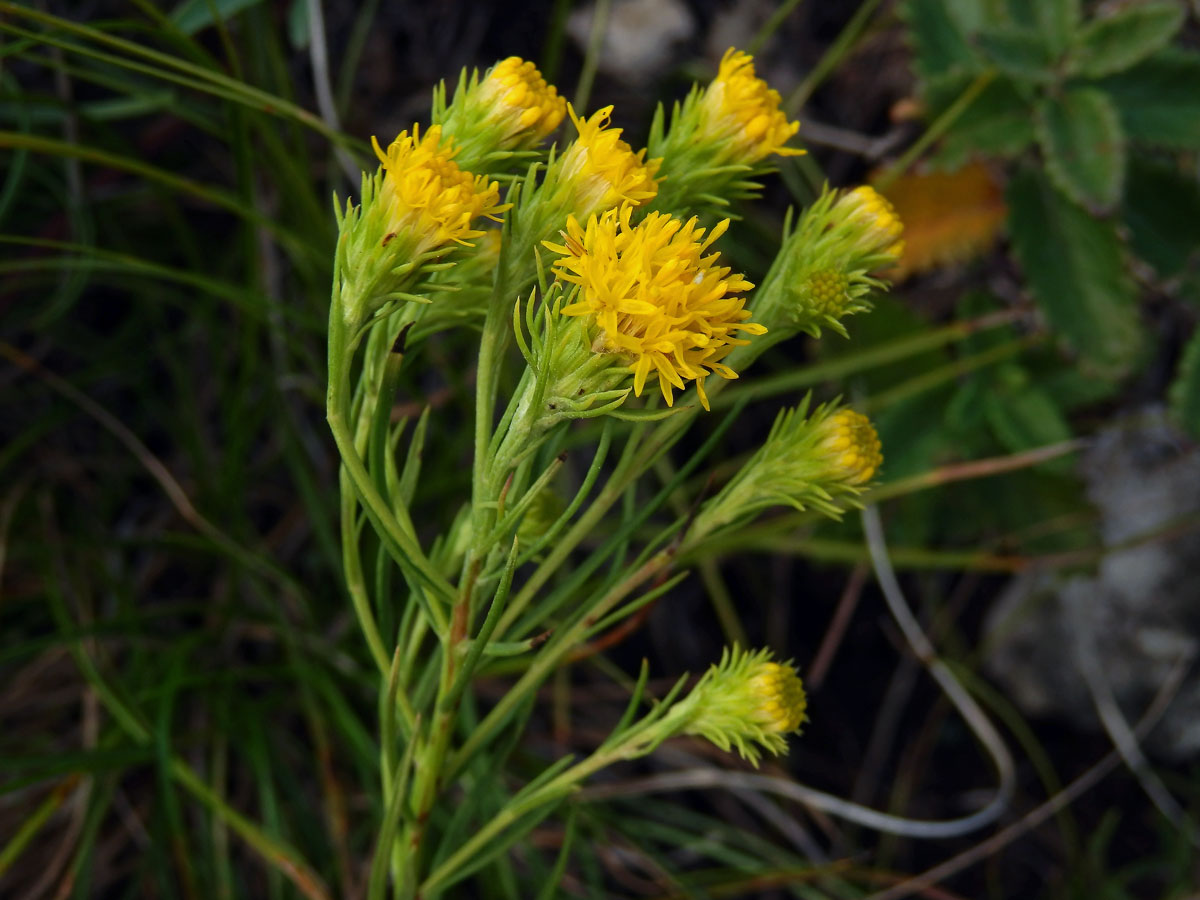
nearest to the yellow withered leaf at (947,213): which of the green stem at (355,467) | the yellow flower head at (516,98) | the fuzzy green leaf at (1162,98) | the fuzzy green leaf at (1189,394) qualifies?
the fuzzy green leaf at (1162,98)

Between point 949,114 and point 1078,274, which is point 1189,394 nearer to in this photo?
point 1078,274

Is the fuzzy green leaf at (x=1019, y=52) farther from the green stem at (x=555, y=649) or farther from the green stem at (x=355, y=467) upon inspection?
the green stem at (x=355, y=467)

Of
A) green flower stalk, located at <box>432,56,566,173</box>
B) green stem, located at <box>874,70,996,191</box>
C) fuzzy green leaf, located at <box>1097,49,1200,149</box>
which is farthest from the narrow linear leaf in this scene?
fuzzy green leaf, located at <box>1097,49,1200,149</box>

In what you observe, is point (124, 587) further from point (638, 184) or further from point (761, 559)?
point (638, 184)

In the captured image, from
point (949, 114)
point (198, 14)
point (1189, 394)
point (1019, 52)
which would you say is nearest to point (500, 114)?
point (198, 14)

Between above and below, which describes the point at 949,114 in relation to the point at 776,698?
above

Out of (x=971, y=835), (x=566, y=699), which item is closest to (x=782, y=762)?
(x=971, y=835)
